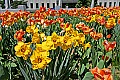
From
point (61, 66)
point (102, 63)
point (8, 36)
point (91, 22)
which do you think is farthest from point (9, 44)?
point (102, 63)

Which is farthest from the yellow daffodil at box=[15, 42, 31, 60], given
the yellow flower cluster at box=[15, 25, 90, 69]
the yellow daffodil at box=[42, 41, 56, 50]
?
the yellow daffodil at box=[42, 41, 56, 50]

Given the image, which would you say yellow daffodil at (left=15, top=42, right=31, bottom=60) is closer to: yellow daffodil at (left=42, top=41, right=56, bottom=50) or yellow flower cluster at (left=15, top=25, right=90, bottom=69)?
yellow flower cluster at (left=15, top=25, right=90, bottom=69)

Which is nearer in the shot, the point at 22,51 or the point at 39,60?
the point at 39,60

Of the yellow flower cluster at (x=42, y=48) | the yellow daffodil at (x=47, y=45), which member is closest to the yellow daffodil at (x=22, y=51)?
the yellow flower cluster at (x=42, y=48)

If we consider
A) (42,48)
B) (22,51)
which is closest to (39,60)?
(42,48)

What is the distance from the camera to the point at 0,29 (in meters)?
4.37

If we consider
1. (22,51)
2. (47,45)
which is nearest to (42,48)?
(47,45)

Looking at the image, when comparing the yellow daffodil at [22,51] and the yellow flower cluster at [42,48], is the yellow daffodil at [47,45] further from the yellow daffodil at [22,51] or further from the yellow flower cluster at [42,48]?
the yellow daffodil at [22,51]

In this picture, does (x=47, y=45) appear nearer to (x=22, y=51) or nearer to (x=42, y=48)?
(x=42, y=48)

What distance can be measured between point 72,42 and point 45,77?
44 centimetres

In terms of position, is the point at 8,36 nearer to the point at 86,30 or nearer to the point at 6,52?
the point at 6,52

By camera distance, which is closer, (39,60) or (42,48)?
(39,60)

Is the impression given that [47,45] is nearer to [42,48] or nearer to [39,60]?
[42,48]

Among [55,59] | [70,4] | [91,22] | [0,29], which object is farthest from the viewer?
[70,4]
